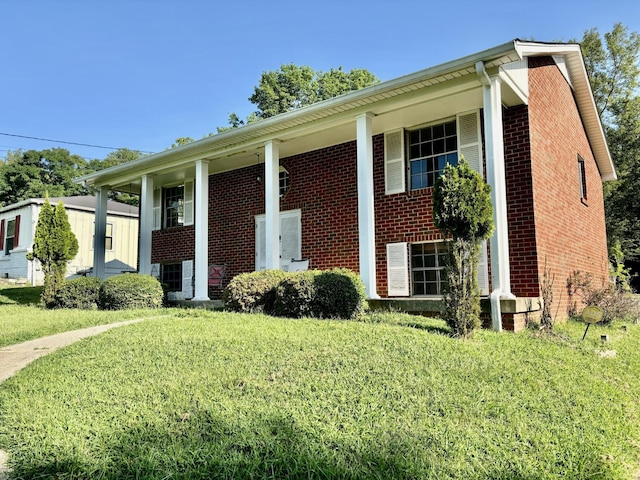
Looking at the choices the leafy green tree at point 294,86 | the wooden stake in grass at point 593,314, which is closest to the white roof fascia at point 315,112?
the wooden stake in grass at point 593,314

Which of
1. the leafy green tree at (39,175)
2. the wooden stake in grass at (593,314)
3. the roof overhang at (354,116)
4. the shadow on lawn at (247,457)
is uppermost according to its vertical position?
the leafy green tree at (39,175)

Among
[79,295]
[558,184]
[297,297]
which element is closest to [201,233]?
[79,295]

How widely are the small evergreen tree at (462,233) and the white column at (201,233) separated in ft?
21.3

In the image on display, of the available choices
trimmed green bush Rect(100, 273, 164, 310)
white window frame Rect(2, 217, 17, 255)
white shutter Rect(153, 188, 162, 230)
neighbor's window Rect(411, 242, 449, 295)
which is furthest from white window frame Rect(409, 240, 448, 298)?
white window frame Rect(2, 217, 17, 255)

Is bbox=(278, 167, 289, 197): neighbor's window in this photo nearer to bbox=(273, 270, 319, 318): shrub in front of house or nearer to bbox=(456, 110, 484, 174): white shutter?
bbox=(273, 270, 319, 318): shrub in front of house

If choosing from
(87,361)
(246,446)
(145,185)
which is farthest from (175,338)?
(145,185)

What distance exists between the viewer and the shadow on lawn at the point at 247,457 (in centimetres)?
273

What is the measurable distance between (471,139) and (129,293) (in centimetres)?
781

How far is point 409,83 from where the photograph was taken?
8016mm

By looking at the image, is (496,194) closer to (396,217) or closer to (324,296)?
(396,217)

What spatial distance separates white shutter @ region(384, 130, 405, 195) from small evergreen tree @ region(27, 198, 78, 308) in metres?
7.73

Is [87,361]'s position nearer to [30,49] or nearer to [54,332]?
[54,332]

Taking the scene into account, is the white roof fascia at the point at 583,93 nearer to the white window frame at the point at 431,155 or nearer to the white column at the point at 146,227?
the white window frame at the point at 431,155

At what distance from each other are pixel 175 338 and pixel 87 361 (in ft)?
3.45
